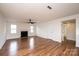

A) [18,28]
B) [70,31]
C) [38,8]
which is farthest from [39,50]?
[18,28]

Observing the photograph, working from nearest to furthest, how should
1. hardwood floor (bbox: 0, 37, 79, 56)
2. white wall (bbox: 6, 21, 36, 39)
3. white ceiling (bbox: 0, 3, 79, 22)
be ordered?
white ceiling (bbox: 0, 3, 79, 22) < hardwood floor (bbox: 0, 37, 79, 56) < white wall (bbox: 6, 21, 36, 39)

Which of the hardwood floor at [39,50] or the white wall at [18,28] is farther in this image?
the white wall at [18,28]

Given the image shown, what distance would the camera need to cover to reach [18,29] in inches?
460

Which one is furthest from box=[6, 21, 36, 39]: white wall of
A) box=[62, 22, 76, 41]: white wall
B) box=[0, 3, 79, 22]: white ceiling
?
box=[62, 22, 76, 41]: white wall

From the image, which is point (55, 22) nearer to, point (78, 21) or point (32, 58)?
point (78, 21)

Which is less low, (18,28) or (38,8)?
(38,8)

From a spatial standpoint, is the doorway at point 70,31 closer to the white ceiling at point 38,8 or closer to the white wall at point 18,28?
the white ceiling at point 38,8

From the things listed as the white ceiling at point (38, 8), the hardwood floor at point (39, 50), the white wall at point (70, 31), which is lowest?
the hardwood floor at point (39, 50)

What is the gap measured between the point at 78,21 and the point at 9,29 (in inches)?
300

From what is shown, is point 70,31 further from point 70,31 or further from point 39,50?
point 39,50

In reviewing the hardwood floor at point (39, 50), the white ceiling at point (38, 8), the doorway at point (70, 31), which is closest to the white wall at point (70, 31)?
the doorway at point (70, 31)

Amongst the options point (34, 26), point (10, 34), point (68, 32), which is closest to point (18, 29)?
point (10, 34)

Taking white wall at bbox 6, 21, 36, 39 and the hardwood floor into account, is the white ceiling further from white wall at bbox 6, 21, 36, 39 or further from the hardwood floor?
white wall at bbox 6, 21, 36, 39

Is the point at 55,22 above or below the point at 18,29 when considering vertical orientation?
above
